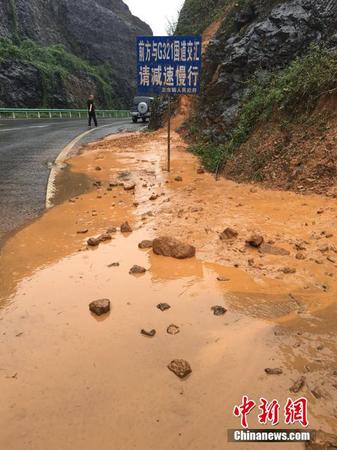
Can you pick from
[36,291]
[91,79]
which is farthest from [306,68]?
[91,79]

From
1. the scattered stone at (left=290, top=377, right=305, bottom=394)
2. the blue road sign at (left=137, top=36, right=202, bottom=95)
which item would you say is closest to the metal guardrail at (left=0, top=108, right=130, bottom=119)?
the blue road sign at (left=137, top=36, right=202, bottom=95)

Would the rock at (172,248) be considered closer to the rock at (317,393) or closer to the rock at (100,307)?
the rock at (100,307)

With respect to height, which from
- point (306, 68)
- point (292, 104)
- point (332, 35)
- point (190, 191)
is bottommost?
point (190, 191)

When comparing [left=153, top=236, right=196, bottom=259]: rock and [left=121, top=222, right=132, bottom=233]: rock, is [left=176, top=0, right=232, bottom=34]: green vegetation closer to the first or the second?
[left=121, top=222, right=132, bottom=233]: rock

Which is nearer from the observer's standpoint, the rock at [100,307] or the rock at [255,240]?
the rock at [100,307]

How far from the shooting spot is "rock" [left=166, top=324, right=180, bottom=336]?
3439 millimetres

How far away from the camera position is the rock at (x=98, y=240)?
5418 mm

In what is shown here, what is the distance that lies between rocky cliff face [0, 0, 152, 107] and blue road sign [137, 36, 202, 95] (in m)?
29.4

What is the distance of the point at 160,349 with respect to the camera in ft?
10.6

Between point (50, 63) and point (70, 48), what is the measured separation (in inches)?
674

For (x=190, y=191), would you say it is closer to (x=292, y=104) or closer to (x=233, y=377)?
(x=292, y=104)

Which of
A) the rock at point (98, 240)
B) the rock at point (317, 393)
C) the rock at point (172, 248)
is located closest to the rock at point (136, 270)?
the rock at point (172, 248)

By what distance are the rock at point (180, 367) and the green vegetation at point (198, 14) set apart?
21.6 metres

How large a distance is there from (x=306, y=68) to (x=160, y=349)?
8126 millimetres
